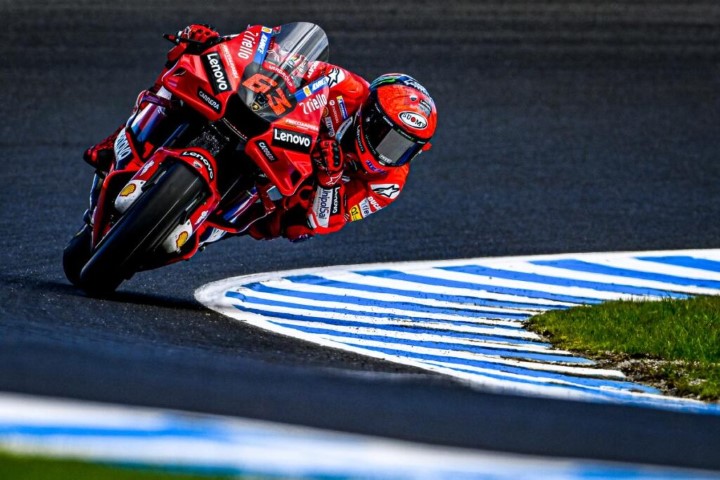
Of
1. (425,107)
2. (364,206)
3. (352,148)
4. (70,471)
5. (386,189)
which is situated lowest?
(70,471)

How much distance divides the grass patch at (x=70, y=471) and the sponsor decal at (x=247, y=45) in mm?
3815

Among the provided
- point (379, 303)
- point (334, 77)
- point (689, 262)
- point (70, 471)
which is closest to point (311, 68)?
point (334, 77)

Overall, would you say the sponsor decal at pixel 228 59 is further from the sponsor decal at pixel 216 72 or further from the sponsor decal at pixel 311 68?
the sponsor decal at pixel 311 68

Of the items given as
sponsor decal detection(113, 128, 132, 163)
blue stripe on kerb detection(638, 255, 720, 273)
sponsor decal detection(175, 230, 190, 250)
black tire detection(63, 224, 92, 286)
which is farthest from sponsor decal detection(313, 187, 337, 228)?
blue stripe on kerb detection(638, 255, 720, 273)

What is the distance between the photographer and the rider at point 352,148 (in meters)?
7.31

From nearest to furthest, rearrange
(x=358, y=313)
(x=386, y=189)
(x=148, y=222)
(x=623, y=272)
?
(x=148, y=222) < (x=386, y=189) < (x=358, y=313) < (x=623, y=272)

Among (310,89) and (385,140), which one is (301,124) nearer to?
(310,89)

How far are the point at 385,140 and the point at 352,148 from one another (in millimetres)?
254

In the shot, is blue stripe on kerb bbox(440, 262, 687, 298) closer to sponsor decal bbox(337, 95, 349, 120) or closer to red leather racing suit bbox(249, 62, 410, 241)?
red leather racing suit bbox(249, 62, 410, 241)

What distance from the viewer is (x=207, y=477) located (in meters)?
3.64

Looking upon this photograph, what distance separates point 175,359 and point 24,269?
127 inches

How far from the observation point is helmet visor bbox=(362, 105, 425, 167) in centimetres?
730

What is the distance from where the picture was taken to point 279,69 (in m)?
7.20

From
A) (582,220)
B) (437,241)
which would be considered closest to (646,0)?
(582,220)
